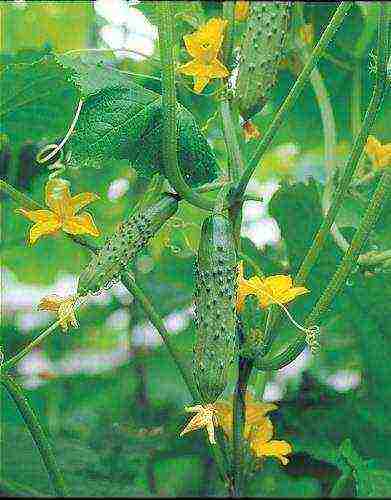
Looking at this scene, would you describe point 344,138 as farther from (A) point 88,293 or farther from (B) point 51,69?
(A) point 88,293

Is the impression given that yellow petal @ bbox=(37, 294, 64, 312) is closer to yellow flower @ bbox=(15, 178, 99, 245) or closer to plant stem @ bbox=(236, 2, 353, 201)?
yellow flower @ bbox=(15, 178, 99, 245)

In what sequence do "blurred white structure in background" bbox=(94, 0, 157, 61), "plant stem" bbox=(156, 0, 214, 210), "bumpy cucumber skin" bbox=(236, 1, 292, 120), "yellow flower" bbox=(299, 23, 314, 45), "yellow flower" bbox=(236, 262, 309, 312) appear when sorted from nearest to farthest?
"plant stem" bbox=(156, 0, 214, 210) → "yellow flower" bbox=(236, 262, 309, 312) → "bumpy cucumber skin" bbox=(236, 1, 292, 120) → "yellow flower" bbox=(299, 23, 314, 45) → "blurred white structure in background" bbox=(94, 0, 157, 61)

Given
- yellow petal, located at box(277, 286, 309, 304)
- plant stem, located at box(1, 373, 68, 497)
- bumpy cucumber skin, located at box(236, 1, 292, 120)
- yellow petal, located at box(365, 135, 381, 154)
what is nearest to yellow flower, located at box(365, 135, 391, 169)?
yellow petal, located at box(365, 135, 381, 154)

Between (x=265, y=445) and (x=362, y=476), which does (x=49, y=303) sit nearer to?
(x=265, y=445)

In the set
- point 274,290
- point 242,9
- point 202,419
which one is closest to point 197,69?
point 242,9

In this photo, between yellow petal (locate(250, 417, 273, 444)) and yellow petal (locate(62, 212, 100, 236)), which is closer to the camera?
yellow petal (locate(62, 212, 100, 236))

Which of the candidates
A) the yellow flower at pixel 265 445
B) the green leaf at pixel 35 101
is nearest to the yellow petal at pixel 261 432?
the yellow flower at pixel 265 445
